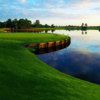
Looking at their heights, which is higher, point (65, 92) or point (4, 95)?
point (4, 95)

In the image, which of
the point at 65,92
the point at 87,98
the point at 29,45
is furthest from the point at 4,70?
the point at 29,45

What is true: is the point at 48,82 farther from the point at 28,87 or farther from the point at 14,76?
the point at 14,76

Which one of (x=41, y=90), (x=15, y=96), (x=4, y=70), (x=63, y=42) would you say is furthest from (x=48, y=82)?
(x=63, y=42)

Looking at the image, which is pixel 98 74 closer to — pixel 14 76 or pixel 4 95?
pixel 14 76

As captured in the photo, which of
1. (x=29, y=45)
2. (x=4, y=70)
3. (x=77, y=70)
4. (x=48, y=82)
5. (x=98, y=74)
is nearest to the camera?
(x=48, y=82)

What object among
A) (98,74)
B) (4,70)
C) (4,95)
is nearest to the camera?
(4,95)

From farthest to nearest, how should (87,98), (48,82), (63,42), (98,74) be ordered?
(63,42)
(98,74)
(48,82)
(87,98)

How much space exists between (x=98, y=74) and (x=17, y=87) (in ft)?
41.5

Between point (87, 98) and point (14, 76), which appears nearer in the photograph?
point (87, 98)

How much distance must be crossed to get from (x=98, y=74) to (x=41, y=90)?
1160 centimetres

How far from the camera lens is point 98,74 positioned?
16859 mm

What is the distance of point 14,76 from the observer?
945 centimetres

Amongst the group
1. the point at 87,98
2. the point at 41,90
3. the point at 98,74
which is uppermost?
the point at 41,90

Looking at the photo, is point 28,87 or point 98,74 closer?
point 28,87
